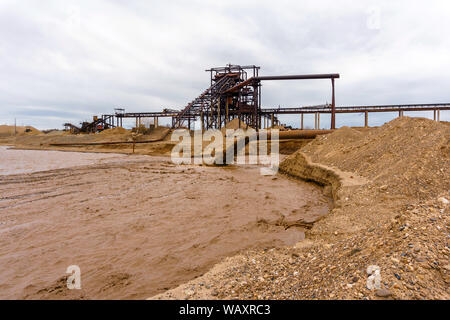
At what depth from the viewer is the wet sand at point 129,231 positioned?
7.99ft

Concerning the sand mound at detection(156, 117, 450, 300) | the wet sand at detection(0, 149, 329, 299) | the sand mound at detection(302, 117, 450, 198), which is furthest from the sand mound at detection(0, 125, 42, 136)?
the sand mound at detection(156, 117, 450, 300)

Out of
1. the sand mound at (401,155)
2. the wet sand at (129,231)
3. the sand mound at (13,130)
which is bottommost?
the wet sand at (129,231)

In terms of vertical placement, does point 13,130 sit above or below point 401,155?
above

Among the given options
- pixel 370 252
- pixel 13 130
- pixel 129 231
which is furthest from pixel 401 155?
pixel 13 130

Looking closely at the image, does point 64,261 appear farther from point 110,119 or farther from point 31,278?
→ point 110,119

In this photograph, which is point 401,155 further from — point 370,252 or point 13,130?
point 13,130

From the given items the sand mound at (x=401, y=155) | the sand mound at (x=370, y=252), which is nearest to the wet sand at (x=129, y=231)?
the sand mound at (x=370, y=252)

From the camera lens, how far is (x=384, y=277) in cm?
159

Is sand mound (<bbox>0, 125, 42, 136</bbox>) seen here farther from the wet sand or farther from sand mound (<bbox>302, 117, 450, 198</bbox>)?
sand mound (<bbox>302, 117, 450, 198</bbox>)

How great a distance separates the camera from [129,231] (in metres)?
3.66

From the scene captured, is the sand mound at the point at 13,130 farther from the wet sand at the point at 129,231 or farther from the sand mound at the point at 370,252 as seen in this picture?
the sand mound at the point at 370,252

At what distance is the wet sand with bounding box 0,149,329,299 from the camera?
244 centimetres
